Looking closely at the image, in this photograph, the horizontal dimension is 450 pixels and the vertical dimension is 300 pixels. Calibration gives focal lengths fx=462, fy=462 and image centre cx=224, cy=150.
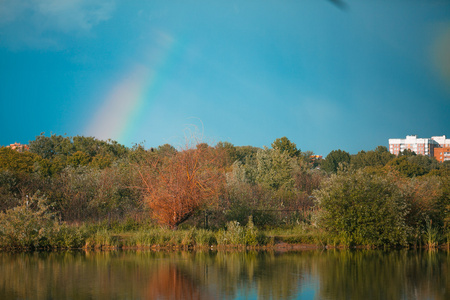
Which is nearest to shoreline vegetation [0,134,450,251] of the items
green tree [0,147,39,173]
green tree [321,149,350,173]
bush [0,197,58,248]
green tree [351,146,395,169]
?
bush [0,197,58,248]

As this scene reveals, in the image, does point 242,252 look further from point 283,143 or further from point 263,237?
point 283,143

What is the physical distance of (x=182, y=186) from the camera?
25.8 metres

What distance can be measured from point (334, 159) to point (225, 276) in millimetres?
104982

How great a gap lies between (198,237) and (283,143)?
6596 cm

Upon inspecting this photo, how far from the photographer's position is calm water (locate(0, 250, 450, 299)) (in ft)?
40.4

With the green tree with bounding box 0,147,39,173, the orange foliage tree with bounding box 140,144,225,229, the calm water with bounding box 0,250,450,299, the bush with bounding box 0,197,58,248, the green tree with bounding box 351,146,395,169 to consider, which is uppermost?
the green tree with bounding box 351,146,395,169

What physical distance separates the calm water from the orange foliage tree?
4.32 metres

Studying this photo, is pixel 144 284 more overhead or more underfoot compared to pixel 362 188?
more underfoot

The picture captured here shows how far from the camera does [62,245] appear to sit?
24.0 m

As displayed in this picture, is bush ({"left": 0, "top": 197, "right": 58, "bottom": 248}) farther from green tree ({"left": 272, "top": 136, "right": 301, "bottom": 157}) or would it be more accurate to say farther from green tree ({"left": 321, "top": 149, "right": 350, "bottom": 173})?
green tree ({"left": 321, "top": 149, "right": 350, "bottom": 173})

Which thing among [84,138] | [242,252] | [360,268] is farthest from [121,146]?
[360,268]

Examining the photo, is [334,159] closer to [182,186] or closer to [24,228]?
[182,186]

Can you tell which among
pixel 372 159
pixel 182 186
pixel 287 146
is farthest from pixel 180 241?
pixel 372 159

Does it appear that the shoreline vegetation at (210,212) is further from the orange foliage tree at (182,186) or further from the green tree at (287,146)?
the green tree at (287,146)
